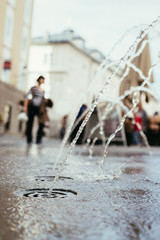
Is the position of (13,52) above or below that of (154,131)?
above

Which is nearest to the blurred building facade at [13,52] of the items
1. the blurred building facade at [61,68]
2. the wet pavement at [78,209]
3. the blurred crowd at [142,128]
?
the blurred building facade at [61,68]

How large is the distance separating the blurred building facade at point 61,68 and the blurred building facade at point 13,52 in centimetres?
910

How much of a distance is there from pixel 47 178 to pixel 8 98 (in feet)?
75.4

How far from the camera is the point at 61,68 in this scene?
38.0m

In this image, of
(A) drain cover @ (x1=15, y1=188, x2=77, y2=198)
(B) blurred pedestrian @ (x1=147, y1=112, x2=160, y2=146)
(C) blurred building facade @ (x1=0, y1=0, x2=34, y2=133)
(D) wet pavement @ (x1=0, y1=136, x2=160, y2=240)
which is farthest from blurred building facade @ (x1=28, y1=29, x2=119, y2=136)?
(A) drain cover @ (x1=15, y1=188, x2=77, y2=198)

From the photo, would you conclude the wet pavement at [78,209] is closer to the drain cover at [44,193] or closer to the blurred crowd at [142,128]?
the drain cover at [44,193]

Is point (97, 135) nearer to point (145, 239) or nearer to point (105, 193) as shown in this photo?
point (105, 193)

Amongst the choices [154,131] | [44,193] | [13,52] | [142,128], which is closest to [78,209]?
[44,193]

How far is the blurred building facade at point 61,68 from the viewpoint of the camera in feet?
125

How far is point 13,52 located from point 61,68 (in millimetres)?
11597

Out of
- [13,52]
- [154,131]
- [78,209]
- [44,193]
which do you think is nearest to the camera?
[78,209]

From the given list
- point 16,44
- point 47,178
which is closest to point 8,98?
point 16,44

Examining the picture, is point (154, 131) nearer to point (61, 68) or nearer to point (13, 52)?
point (13, 52)

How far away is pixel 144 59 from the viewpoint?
13.3 meters
